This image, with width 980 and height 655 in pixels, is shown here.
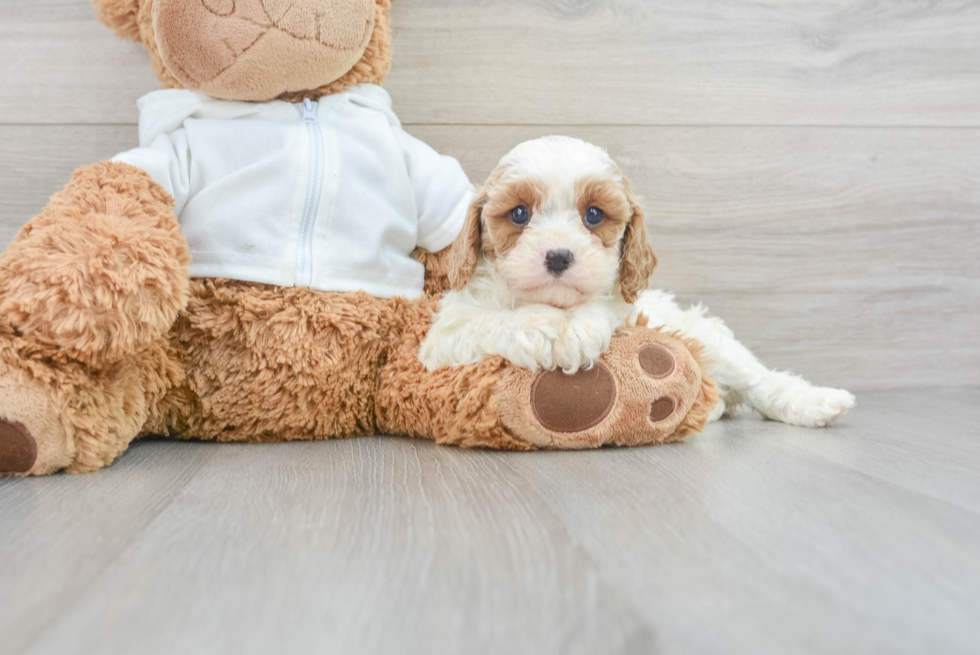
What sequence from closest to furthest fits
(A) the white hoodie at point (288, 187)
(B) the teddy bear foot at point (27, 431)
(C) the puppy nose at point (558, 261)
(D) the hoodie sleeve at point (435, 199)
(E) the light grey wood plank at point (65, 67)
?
(B) the teddy bear foot at point (27, 431), (C) the puppy nose at point (558, 261), (A) the white hoodie at point (288, 187), (D) the hoodie sleeve at point (435, 199), (E) the light grey wood plank at point (65, 67)

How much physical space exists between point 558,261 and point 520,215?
9cm

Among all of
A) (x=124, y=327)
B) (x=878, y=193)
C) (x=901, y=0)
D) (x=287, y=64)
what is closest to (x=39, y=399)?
(x=124, y=327)

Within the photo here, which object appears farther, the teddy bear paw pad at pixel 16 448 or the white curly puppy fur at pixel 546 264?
the white curly puppy fur at pixel 546 264

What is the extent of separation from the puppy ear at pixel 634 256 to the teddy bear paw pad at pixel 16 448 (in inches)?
29.8

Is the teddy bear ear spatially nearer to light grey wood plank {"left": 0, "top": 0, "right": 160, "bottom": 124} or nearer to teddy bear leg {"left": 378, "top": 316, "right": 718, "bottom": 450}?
light grey wood plank {"left": 0, "top": 0, "right": 160, "bottom": 124}

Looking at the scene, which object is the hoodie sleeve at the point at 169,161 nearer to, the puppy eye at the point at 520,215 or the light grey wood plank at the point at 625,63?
the light grey wood plank at the point at 625,63

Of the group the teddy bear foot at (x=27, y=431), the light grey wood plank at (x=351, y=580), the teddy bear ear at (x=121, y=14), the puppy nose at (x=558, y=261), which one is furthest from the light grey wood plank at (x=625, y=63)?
the light grey wood plank at (x=351, y=580)

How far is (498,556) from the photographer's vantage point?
558 millimetres

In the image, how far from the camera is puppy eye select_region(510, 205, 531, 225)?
3.13ft

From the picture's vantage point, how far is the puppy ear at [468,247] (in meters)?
1.00

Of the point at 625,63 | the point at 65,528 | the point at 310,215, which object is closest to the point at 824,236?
the point at 625,63

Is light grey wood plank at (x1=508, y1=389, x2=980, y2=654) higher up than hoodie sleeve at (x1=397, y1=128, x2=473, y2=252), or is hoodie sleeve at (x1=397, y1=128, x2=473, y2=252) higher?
hoodie sleeve at (x1=397, y1=128, x2=473, y2=252)

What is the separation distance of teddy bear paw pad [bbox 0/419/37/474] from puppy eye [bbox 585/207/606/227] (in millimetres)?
716

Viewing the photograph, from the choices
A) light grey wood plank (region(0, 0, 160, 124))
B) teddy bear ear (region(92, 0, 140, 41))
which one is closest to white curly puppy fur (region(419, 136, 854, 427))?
teddy bear ear (region(92, 0, 140, 41))
